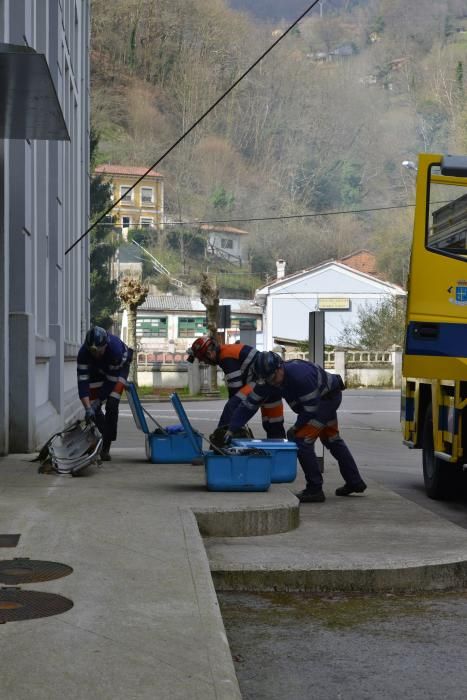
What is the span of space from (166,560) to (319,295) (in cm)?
8378

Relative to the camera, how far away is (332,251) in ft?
502


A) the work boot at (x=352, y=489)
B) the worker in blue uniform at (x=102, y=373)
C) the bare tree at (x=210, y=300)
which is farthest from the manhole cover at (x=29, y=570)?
the bare tree at (x=210, y=300)

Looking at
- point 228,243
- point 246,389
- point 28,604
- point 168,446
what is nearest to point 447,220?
point 246,389

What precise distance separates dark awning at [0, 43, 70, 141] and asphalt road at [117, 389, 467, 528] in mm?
4964

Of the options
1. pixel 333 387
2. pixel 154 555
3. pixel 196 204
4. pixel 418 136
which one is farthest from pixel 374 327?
pixel 418 136

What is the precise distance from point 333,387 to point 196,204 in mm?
163138

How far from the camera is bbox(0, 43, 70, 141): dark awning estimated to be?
9.27m

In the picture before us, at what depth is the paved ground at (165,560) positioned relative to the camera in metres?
4.69

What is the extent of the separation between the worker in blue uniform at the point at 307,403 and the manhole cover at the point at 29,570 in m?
4.01

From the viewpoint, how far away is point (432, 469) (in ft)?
42.6

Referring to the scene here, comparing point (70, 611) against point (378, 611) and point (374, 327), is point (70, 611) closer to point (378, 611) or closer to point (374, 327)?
point (378, 611)

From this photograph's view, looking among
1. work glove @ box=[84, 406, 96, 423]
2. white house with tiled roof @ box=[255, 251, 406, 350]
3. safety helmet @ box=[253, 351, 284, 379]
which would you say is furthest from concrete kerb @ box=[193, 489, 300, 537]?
white house with tiled roof @ box=[255, 251, 406, 350]

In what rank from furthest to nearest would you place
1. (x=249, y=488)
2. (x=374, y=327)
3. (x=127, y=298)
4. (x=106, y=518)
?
(x=374, y=327), (x=127, y=298), (x=249, y=488), (x=106, y=518)

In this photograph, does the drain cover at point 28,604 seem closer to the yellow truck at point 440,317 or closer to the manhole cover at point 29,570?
the manhole cover at point 29,570
